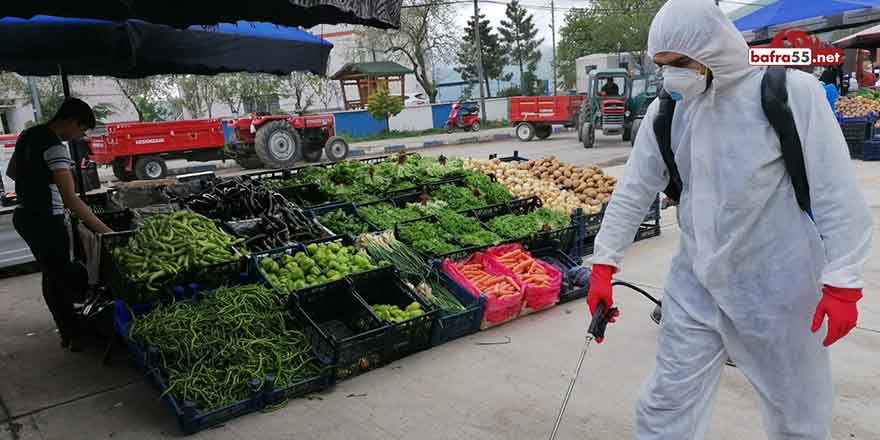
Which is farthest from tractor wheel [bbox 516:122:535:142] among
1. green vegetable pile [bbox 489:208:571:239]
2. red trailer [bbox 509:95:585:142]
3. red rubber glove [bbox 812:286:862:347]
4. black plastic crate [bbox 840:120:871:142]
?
red rubber glove [bbox 812:286:862:347]

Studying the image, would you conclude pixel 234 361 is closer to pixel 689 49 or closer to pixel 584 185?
pixel 689 49

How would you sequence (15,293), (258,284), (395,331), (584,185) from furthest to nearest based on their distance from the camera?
(584,185) → (15,293) → (258,284) → (395,331)

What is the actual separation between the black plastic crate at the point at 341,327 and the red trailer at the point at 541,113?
18230mm

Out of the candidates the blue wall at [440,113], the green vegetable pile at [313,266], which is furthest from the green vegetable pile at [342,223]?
the blue wall at [440,113]

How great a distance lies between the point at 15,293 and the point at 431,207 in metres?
4.50

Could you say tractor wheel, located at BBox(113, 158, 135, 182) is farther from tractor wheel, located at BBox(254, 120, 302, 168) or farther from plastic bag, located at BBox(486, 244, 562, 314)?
plastic bag, located at BBox(486, 244, 562, 314)

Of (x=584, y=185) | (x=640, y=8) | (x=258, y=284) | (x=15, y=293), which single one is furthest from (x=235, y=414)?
(x=640, y=8)

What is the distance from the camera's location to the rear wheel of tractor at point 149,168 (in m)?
15.8

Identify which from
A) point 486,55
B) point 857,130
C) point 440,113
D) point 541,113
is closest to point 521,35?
point 486,55

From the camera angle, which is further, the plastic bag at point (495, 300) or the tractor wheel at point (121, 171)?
the tractor wheel at point (121, 171)

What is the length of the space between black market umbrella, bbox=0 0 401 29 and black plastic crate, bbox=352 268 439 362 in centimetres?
189

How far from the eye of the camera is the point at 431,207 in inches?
260

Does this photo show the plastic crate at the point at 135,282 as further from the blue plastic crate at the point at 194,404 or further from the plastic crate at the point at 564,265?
the plastic crate at the point at 564,265

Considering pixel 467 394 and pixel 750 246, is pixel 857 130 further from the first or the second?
pixel 750 246
